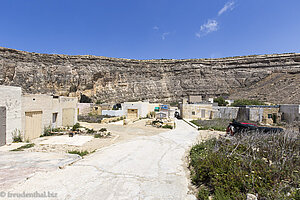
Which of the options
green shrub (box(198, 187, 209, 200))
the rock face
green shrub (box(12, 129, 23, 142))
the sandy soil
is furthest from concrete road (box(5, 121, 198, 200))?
the rock face

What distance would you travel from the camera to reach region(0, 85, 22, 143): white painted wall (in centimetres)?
774

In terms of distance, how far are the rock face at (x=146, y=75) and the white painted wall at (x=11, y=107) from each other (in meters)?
42.0

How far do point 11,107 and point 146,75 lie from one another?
162 ft

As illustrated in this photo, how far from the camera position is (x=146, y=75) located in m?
55.9

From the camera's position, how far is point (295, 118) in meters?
17.4

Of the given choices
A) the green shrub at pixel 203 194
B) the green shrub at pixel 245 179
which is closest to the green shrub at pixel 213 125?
the green shrub at pixel 245 179

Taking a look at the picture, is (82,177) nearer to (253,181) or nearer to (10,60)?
(253,181)

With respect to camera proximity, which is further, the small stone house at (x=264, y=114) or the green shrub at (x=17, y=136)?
the small stone house at (x=264, y=114)

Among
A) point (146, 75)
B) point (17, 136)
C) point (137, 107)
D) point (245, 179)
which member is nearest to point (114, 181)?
point (245, 179)

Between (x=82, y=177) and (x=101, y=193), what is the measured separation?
1.03 meters

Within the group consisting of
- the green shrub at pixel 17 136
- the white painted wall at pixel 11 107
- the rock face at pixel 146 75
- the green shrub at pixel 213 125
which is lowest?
the green shrub at pixel 213 125

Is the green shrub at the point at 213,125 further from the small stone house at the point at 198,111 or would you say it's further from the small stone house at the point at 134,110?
the small stone house at the point at 134,110

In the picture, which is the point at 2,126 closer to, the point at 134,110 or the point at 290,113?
the point at 134,110

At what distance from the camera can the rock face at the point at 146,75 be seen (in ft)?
146
